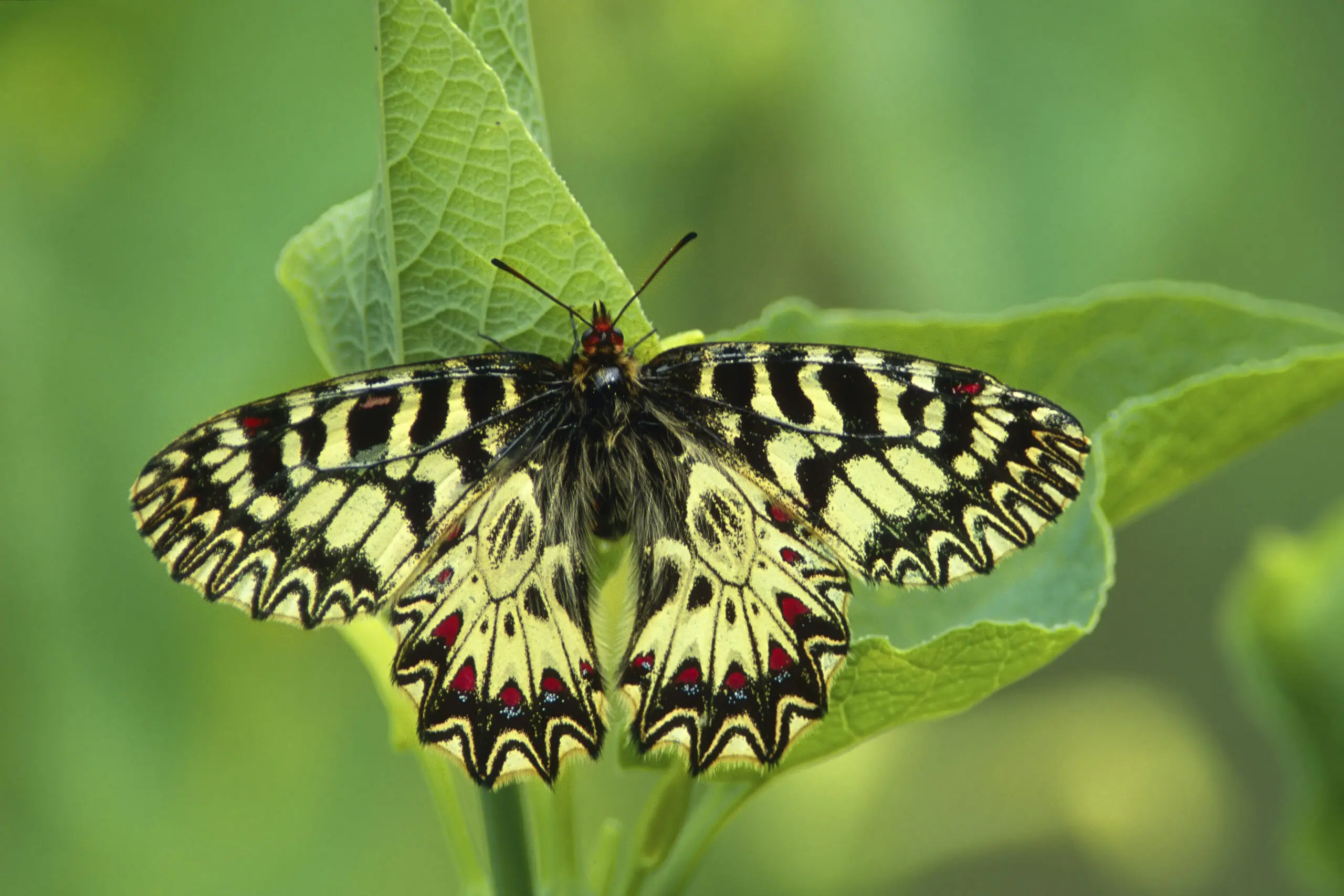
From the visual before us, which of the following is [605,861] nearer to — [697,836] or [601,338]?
[697,836]

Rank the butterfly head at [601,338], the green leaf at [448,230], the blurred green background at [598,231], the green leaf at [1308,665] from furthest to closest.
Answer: the blurred green background at [598,231], the green leaf at [1308,665], the butterfly head at [601,338], the green leaf at [448,230]

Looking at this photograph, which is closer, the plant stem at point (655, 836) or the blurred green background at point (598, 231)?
the plant stem at point (655, 836)

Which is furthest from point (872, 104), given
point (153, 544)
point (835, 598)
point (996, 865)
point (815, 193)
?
point (996, 865)

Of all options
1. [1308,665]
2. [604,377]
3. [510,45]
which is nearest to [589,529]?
[604,377]

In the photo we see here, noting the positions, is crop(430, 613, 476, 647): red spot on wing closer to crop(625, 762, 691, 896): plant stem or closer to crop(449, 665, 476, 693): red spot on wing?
crop(449, 665, 476, 693): red spot on wing

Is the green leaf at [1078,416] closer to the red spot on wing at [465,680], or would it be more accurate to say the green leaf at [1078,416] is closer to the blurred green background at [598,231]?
the red spot on wing at [465,680]

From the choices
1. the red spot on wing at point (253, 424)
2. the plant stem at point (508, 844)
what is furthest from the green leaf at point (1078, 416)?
the red spot on wing at point (253, 424)

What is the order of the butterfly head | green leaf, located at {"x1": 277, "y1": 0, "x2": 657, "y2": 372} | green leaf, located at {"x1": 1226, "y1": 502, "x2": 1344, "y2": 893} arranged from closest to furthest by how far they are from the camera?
green leaf, located at {"x1": 277, "y1": 0, "x2": 657, "y2": 372}
the butterfly head
green leaf, located at {"x1": 1226, "y1": 502, "x2": 1344, "y2": 893}

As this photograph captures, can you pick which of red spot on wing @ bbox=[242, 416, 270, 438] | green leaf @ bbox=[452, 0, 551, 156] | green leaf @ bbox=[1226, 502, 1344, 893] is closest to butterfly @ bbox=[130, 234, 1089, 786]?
red spot on wing @ bbox=[242, 416, 270, 438]
